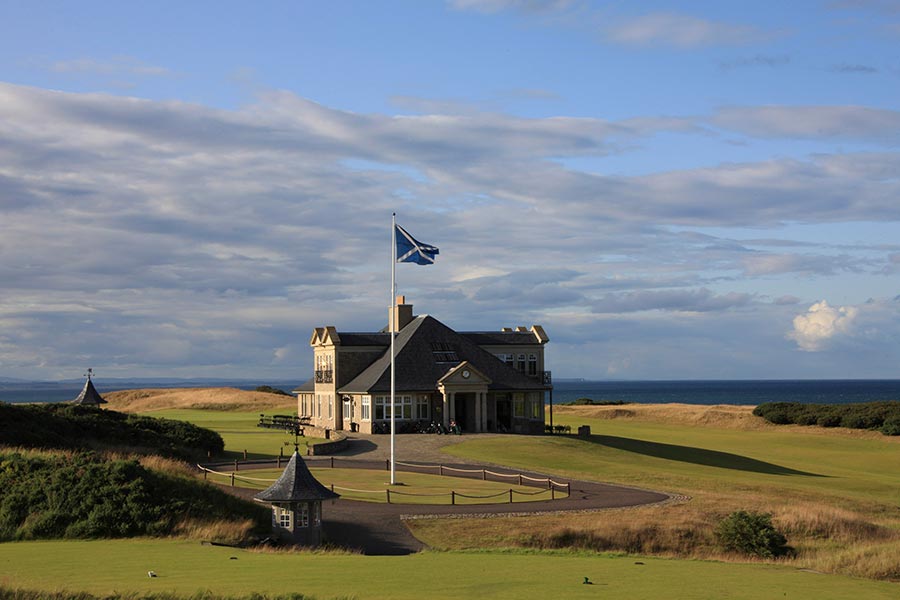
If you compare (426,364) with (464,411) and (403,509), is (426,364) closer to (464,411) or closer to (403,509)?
(464,411)

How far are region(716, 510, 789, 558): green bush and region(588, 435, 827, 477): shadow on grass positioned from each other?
2502 cm

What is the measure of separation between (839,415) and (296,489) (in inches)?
2916

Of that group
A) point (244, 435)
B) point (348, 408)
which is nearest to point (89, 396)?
point (244, 435)

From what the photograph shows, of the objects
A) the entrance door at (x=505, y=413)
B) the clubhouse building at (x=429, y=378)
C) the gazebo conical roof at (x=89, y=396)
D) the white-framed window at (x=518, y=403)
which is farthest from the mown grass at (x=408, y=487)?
the gazebo conical roof at (x=89, y=396)

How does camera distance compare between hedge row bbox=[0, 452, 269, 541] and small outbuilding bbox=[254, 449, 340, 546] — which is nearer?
hedge row bbox=[0, 452, 269, 541]

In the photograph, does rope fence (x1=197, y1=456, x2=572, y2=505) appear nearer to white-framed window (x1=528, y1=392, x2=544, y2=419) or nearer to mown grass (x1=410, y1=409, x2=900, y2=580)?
mown grass (x1=410, y1=409, x2=900, y2=580)

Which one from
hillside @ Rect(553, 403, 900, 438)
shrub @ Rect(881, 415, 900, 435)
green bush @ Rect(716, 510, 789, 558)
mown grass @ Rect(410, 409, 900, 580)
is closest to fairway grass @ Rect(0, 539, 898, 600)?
mown grass @ Rect(410, 409, 900, 580)

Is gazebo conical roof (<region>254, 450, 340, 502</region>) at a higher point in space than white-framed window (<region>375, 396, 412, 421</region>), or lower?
lower

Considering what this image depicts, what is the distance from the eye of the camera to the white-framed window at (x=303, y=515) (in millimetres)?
29359

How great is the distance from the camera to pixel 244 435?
67.2 m

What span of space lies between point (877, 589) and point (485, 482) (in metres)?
24.0

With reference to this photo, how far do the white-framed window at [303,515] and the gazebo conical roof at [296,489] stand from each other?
439 mm

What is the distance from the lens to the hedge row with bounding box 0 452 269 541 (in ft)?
93.0

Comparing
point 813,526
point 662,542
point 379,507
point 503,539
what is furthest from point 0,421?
point 813,526
